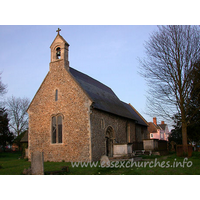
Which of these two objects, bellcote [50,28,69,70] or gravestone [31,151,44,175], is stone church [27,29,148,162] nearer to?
bellcote [50,28,69,70]

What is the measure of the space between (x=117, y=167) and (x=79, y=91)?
28.6 feet

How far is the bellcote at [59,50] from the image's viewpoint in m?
22.7

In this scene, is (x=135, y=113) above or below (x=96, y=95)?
below

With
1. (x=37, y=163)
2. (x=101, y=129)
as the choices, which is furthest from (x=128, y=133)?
(x=37, y=163)

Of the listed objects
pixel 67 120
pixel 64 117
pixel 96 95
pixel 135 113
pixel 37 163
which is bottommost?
pixel 37 163

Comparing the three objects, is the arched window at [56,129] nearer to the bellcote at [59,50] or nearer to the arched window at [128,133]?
the bellcote at [59,50]

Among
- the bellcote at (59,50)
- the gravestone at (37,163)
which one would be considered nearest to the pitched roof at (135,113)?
the bellcote at (59,50)

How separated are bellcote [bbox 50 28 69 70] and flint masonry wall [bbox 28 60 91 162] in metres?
0.43

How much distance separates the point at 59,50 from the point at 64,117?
23.4ft

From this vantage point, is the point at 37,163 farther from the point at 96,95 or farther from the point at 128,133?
the point at 128,133

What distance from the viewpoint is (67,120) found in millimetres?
21312

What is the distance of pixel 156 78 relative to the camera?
2125 cm

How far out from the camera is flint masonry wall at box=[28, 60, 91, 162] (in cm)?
2025

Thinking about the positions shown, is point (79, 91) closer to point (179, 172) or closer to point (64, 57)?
point (64, 57)
